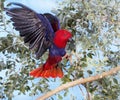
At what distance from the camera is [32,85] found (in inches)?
120

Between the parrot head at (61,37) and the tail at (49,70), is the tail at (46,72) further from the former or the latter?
the parrot head at (61,37)

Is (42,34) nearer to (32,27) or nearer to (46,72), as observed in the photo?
(32,27)

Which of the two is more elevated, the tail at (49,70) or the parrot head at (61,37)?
the parrot head at (61,37)

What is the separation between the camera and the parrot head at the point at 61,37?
4.84 ft

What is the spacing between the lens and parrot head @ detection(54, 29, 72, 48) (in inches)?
58.1

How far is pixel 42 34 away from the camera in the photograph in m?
1.59

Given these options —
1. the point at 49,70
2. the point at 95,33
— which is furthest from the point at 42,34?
the point at 95,33

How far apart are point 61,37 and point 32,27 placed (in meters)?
0.14

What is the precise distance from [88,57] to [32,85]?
687mm

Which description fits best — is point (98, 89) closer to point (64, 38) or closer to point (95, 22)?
point (95, 22)

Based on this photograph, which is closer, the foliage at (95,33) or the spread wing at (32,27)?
the spread wing at (32,27)

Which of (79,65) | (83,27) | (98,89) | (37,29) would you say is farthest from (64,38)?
(83,27)

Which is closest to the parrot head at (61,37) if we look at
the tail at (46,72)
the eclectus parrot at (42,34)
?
the eclectus parrot at (42,34)

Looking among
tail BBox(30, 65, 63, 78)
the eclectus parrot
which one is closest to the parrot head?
the eclectus parrot
